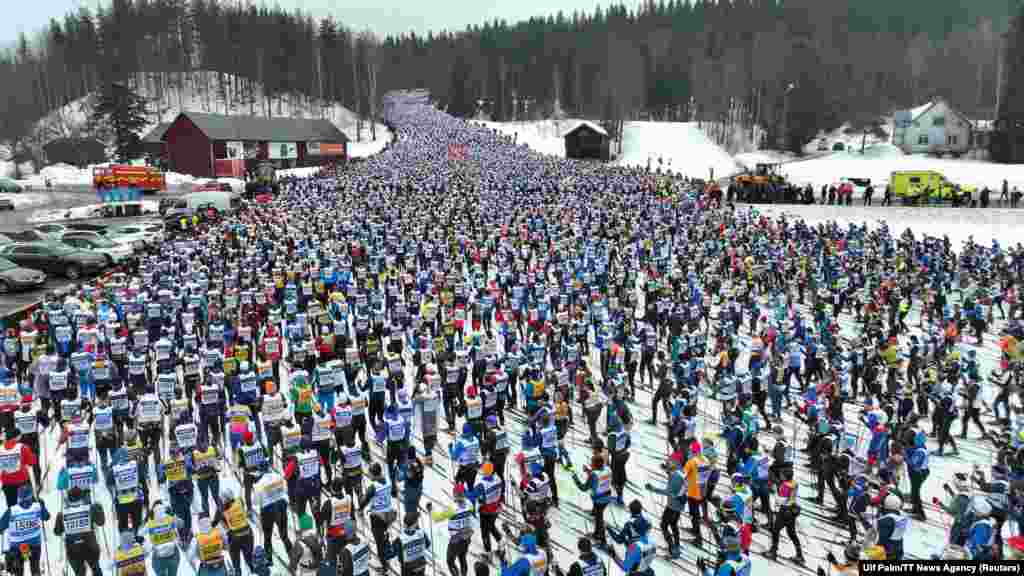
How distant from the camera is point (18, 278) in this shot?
2420 cm

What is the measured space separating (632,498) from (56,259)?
2458 centimetres

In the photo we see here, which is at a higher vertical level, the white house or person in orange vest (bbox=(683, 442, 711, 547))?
the white house

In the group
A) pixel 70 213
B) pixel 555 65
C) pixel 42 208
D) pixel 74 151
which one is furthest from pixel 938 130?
pixel 74 151

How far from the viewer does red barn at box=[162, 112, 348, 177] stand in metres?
59.8

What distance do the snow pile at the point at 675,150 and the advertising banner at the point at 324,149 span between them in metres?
28.2

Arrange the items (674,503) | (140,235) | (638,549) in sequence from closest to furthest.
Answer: (638,549) < (674,503) < (140,235)

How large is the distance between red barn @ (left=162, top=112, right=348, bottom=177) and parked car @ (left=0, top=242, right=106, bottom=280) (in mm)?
34445

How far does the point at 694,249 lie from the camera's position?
24.8 metres

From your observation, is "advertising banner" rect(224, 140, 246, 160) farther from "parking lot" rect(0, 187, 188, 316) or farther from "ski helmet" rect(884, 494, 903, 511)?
A: "ski helmet" rect(884, 494, 903, 511)

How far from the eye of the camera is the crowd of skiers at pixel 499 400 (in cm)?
881

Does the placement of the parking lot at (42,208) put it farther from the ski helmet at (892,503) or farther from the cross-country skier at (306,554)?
the ski helmet at (892,503)

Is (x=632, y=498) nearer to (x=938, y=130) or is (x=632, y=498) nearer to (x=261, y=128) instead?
(x=261, y=128)

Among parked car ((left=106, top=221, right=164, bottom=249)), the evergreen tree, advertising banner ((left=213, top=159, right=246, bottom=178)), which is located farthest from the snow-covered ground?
parked car ((left=106, top=221, right=164, bottom=249))

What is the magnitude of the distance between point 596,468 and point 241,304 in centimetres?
1266
